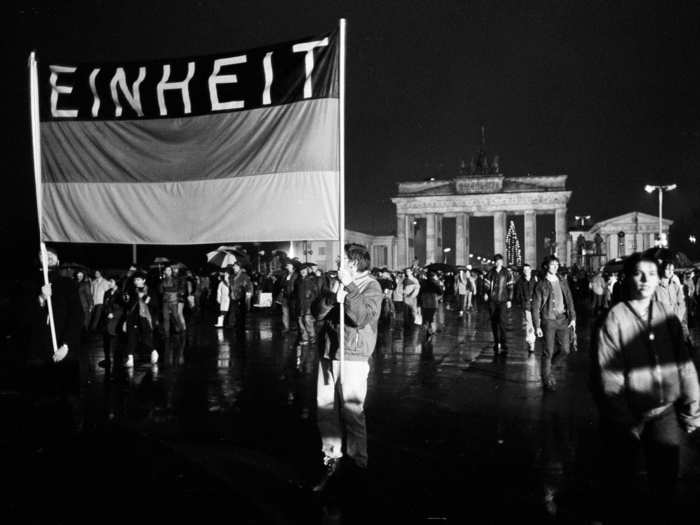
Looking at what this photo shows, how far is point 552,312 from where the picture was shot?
805 centimetres

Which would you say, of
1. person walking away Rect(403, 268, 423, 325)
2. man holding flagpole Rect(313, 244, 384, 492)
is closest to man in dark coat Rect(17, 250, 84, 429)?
man holding flagpole Rect(313, 244, 384, 492)

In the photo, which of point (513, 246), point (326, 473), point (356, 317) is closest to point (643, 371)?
point (356, 317)

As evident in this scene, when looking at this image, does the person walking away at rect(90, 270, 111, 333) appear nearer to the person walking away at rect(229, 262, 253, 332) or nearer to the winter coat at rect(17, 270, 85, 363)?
the person walking away at rect(229, 262, 253, 332)

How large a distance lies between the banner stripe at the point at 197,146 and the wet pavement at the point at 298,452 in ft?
7.89

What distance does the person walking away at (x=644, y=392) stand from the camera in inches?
138

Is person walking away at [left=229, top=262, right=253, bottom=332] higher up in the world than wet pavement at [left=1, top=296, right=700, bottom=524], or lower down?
higher up

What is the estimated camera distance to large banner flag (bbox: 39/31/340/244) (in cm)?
499

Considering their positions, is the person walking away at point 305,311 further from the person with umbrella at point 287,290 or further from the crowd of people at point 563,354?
the crowd of people at point 563,354

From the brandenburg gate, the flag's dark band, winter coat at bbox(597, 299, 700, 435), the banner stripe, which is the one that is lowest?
winter coat at bbox(597, 299, 700, 435)

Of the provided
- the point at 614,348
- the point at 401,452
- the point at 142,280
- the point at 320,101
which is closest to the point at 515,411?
the point at 401,452

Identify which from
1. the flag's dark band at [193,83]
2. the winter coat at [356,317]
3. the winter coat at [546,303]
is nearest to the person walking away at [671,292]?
the winter coat at [546,303]

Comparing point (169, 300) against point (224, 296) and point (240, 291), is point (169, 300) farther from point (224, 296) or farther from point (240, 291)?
point (224, 296)

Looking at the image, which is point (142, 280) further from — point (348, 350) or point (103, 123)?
point (348, 350)

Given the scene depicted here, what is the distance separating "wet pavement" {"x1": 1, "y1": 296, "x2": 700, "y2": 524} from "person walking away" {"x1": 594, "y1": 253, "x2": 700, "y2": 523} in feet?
1.63
